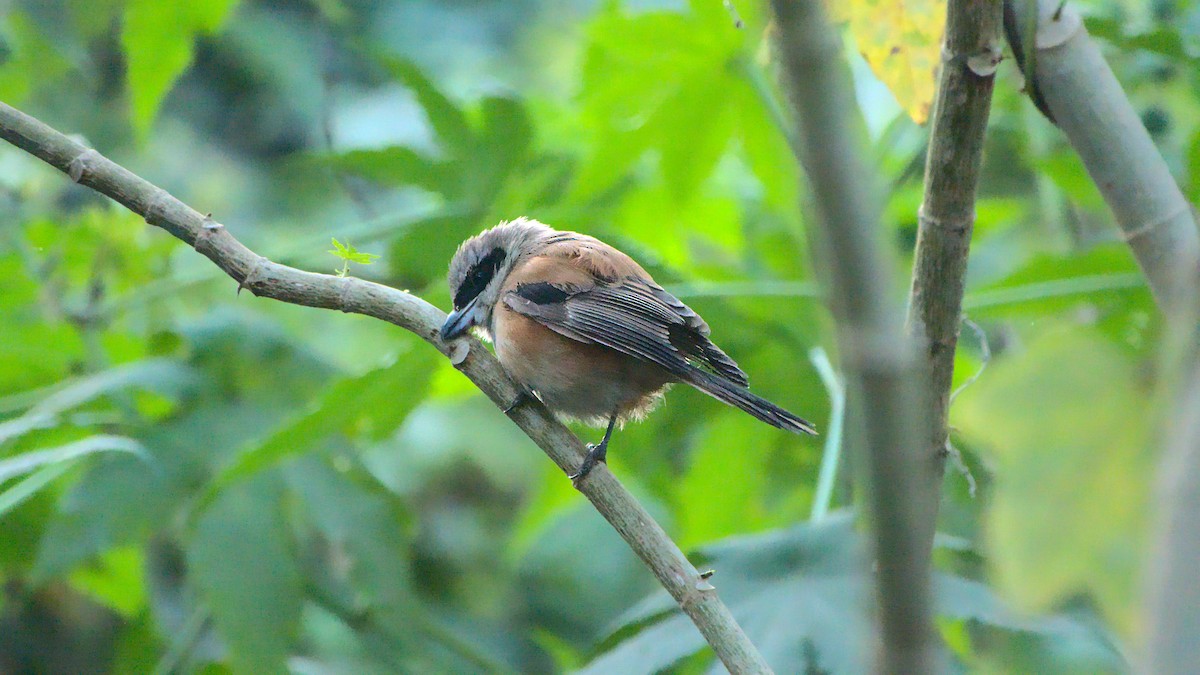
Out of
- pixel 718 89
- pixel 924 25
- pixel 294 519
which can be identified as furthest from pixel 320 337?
pixel 924 25

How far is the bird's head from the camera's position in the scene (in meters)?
2.72

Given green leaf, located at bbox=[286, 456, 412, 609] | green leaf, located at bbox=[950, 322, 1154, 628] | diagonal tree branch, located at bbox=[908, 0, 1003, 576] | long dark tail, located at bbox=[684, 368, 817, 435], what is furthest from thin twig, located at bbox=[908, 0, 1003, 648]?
green leaf, located at bbox=[286, 456, 412, 609]

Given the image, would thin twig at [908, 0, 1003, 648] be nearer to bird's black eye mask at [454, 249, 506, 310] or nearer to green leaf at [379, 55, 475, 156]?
bird's black eye mask at [454, 249, 506, 310]

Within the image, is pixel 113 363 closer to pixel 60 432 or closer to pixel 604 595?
pixel 60 432

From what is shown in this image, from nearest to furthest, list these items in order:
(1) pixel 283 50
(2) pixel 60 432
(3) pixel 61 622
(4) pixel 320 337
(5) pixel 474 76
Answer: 1. (2) pixel 60 432
2. (3) pixel 61 622
3. (4) pixel 320 337
4. (1) pixel 283 50
5. (5) pixel 474 76

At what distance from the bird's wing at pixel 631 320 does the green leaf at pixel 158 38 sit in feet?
3.25

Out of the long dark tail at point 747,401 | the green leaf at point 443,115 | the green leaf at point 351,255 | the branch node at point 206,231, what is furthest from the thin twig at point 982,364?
the green leaf at point 443,115

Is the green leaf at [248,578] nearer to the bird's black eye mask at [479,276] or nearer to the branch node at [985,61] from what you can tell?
the bird's black eye mask at [479,276]

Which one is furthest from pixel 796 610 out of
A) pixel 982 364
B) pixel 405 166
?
pixel 405 166

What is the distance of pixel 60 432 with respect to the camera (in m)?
2.83

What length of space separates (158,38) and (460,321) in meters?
1.04

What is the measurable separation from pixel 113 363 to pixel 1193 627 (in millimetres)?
3354

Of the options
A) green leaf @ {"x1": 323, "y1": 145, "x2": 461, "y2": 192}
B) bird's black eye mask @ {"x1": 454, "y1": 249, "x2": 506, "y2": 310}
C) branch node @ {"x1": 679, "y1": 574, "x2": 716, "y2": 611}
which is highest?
green leaf @ {"x1": 323, "y1": 145, "x2": 461, "y2": 192}

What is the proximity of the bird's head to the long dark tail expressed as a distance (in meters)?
0.73
